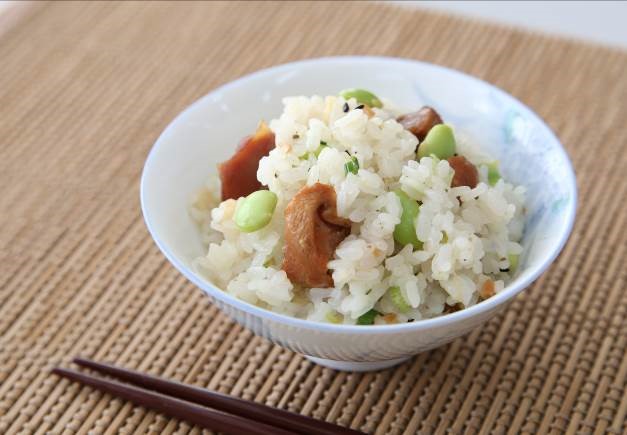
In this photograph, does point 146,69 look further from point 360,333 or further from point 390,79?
point 360,333

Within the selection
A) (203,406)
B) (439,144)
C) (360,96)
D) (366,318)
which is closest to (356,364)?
(366,318)

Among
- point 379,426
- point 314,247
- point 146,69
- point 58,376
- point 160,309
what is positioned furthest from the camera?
point 146,69

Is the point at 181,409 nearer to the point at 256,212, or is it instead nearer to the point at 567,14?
the point at 256,212

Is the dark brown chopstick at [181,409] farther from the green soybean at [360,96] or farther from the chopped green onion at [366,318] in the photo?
the green soybean at [360,96]

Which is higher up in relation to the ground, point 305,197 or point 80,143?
point 305,197

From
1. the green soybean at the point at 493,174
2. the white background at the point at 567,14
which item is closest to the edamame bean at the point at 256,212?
the green soybean at the point at 493,174

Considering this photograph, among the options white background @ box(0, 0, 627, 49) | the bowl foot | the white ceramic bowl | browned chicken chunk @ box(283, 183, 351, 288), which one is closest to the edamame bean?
browned chicken chunk @ box(283, 183, 351, 288)

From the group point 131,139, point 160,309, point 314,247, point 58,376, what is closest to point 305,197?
point 314,247
